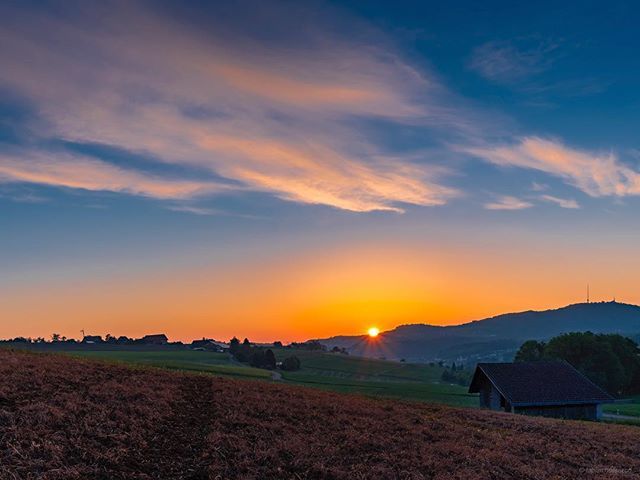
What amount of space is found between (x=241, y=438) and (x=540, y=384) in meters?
43.2

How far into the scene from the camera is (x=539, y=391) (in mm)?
53656

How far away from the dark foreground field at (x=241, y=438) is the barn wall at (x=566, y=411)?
19825 mm

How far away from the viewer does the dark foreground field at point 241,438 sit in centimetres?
1678

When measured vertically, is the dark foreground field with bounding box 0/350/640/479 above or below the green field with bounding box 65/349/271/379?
above

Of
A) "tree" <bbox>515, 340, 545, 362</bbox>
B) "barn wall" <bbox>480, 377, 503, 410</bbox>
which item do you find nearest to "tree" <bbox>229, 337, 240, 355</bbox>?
"tree" <bbox>515, 340, 545, 362</bbox>

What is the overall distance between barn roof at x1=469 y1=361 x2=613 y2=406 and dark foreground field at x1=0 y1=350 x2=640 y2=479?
1941 centimetres

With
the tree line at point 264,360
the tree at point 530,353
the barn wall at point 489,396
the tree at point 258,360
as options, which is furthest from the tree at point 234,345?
the barn wall at point 489,396

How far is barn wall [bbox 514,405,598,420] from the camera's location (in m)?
52.8

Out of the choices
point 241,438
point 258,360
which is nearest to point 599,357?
point 258,360

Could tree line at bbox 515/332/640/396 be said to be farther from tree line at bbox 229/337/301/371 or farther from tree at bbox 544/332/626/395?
tree line at bbox 229/337/301/371

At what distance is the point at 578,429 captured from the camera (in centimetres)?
3384

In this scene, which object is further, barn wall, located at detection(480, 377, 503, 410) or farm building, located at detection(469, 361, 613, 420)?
barn wall, located at detection(480, 377, 503, 410)

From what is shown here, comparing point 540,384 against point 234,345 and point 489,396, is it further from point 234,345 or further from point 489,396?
point 234,345

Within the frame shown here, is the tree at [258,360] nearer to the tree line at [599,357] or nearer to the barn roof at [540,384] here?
the tree line at [599,357]
